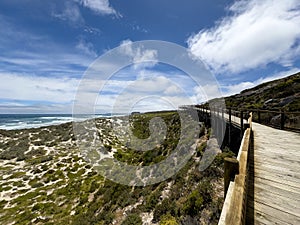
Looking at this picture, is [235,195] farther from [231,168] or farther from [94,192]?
[94,192]

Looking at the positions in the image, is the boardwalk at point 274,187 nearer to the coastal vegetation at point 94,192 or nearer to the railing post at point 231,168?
the railing post at point 231,168

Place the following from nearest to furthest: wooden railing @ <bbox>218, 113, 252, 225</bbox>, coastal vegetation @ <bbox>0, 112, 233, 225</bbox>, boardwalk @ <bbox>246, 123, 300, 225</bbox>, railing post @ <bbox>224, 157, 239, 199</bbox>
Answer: wooden railing @ <bbox>218, 113, 252, 225</bbox> < boardwalk @ <bbox>246, 123, 300, 225</bbox> < railing post @ <bbox>224, 157, 239, 199</bbox> < coastal vegetation @ <bbox>0, 112, 233, 225</bbox>

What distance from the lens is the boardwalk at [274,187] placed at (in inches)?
106

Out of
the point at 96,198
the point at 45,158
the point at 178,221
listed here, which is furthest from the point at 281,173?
the point at 45,158

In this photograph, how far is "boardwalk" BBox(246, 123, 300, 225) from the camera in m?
2.70

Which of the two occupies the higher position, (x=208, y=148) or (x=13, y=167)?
(x=208, y=148)

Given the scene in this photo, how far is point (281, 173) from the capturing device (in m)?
4.06

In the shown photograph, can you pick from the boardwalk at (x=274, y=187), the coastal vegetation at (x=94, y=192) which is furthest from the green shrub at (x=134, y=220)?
the boardwalk at (x=274, y=187)

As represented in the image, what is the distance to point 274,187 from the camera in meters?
3.48

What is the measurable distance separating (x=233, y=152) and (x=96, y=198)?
1158 cm

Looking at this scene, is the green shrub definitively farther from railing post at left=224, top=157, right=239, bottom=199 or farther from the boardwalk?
railing post at left=224, top=157, right=239, bottom=199

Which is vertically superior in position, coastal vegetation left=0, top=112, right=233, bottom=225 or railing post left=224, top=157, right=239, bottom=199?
railing post left=224, top=157, right=239, bottom=199

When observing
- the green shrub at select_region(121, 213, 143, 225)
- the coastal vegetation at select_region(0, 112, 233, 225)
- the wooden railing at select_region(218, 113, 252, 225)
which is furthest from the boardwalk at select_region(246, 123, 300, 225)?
the green shrub at select_region(121, 213, 143, 225)

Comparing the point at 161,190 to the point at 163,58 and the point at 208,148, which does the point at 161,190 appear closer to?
the point at 208,148
